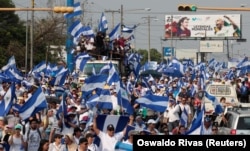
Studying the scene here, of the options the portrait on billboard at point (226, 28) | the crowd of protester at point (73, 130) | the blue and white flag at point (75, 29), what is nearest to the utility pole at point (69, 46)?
the blue and white flag at point (75, 29)

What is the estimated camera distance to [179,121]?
21.2 m

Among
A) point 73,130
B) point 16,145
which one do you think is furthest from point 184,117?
point 16,145

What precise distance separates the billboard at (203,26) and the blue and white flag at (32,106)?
3518 inches

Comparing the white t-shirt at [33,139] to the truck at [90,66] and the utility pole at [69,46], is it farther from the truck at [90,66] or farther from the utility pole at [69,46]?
the utility pole at [69,46]

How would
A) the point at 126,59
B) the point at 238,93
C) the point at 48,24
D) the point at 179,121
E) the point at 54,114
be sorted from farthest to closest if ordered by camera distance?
the point at 48,24, the point at 126,59, the point at 238,93, the point at 179,121, the point at 54,114

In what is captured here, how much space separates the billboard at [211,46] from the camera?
4628 inches

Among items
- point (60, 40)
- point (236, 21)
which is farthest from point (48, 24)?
point (236, 21)

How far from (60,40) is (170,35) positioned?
40123 millimetres

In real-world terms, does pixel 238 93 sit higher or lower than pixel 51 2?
lower

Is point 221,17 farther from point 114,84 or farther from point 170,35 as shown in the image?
point 114,84

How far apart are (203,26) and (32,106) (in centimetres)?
9336

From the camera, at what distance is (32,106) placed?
1647 cm

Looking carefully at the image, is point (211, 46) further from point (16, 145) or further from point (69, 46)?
point (16, 145)

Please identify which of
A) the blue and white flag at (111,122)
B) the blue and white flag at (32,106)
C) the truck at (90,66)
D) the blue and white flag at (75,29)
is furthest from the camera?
the blue and white flag at (75,29)
